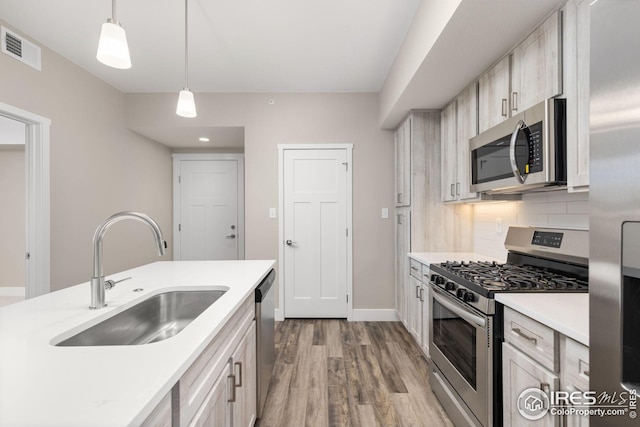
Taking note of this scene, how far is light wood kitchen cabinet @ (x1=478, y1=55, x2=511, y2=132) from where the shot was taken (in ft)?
6.05

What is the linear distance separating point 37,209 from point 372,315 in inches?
136

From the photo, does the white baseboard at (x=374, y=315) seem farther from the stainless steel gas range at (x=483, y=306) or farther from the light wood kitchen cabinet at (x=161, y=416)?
the light wood kitchen cabinet at (x=161, y=416)

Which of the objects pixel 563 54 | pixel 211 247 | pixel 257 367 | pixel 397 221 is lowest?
pixel 257 367

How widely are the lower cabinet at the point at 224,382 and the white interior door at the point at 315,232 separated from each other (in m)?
1.91

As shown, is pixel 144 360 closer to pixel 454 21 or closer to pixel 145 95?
pixel 454 21

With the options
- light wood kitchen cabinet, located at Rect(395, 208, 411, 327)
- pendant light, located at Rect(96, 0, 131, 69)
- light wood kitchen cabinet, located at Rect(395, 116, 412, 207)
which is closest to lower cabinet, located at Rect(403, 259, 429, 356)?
light wood kitchen cabinet, located at Rect(395, 208, 411, 327)

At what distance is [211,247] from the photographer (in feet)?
15.3

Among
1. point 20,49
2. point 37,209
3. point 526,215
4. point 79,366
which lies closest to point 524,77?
point 526,215

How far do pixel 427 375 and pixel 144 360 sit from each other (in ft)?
7.26

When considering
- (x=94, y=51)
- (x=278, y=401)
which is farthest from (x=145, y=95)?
(x=278, y=401)

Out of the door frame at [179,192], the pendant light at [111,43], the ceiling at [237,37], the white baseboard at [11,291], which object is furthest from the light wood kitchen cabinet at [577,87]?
the white baseboard at [11,291]

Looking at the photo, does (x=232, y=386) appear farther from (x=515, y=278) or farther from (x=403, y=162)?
(x=403, y=162)

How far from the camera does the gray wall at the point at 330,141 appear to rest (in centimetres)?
354

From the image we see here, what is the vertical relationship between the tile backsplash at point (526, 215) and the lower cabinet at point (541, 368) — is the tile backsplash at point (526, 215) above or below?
above
